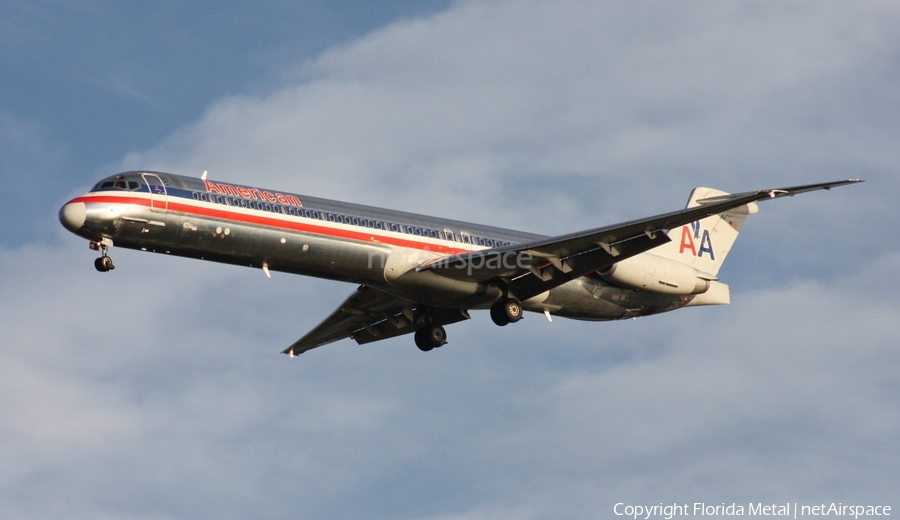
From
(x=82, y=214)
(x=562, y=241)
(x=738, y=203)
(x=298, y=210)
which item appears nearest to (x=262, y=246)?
(x=298, y=210)

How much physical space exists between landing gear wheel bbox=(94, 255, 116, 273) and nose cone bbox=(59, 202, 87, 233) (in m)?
0.92

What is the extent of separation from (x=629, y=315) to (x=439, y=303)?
6.81 metres

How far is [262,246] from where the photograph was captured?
31.5 m

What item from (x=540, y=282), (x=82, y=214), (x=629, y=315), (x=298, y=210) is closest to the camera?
(x=82, y=214)

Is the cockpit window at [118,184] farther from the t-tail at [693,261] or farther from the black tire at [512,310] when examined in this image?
the t-tail at [693,261]

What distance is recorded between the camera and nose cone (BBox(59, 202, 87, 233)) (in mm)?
30062

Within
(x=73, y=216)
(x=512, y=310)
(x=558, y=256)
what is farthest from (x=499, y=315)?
(x=73, y=216)

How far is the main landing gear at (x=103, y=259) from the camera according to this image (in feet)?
98.9

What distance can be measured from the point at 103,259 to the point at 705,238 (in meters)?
20.0

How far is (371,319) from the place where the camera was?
126 ft

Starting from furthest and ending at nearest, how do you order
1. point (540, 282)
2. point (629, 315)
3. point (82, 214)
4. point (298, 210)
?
point (629, 315)
point (540, 282)
point (298, 210)
point (82, 214)

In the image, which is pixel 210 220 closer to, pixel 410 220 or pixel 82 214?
pixel 82 214

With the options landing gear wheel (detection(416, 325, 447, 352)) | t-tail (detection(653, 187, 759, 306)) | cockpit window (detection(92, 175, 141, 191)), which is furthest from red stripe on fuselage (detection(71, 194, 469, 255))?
t-tail (detection(653, 187, 759, 306))

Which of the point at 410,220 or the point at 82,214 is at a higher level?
the point at 410,220
